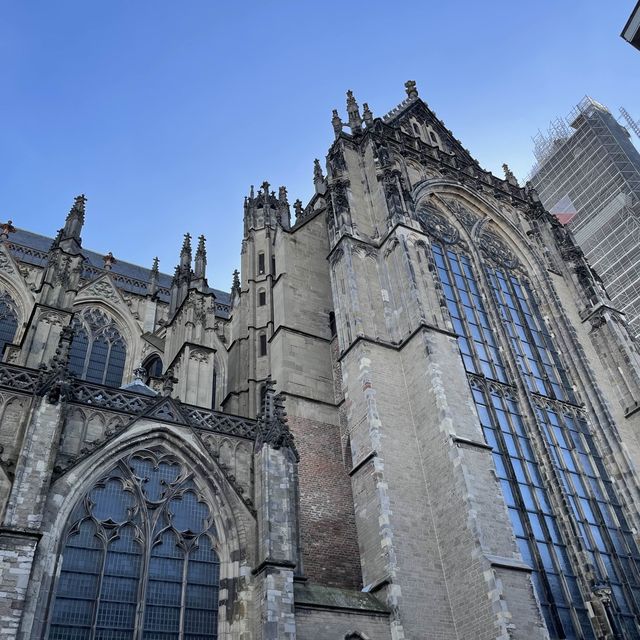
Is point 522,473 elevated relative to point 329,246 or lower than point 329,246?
lower

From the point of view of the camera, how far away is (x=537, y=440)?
17.1 m

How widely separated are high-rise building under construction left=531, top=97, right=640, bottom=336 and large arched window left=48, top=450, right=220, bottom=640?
26393 mm

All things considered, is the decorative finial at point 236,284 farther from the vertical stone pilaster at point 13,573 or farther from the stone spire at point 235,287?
the vertical stone pilaster at point 13,573

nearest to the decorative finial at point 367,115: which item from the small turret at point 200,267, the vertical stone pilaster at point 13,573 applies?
the small turret at point 200,267

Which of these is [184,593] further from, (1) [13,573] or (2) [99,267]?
(2) [99,267]

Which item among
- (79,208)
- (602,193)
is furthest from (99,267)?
(602,193)

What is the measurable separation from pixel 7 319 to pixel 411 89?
63.6 feet

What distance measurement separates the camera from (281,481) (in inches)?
469

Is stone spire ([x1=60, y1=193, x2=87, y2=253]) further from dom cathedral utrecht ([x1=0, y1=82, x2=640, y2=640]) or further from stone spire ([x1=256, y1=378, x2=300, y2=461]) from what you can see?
stone spire ([x1=256, y1=378, x2=300, y2=461])

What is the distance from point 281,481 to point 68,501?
3.62 m

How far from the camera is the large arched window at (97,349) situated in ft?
68.8

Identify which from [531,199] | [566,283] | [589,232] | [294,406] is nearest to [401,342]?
[294,406]

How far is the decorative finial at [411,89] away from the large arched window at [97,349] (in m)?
16.3

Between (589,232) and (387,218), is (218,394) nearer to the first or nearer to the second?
(387,218)
